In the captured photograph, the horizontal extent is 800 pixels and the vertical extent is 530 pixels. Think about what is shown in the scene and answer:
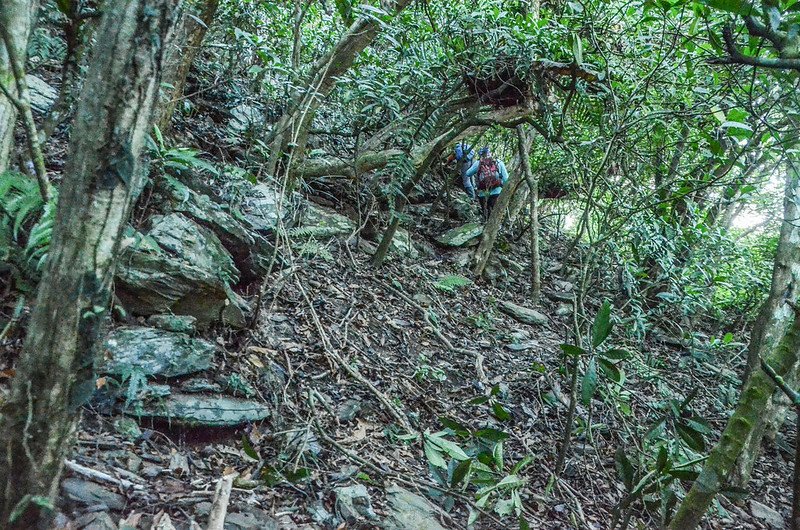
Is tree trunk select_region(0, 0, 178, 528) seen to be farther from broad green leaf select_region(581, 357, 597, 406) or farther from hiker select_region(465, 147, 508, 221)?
hiker select_region(465, 147, 508, 221)

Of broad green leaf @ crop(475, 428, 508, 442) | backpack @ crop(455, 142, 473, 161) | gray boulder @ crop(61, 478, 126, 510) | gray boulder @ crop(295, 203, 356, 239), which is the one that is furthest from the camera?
backpack @ crop(455, 142, 473, 161)

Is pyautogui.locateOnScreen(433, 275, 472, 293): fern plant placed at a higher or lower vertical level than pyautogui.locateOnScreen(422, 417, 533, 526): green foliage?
higher

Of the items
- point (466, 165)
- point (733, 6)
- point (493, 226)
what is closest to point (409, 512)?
point (733, 6)

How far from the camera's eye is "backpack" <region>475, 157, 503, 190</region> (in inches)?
358

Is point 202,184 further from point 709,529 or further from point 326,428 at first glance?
point 709,529

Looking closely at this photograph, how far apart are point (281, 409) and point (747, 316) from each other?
24.9ft

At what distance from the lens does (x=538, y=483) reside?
13.0 ft

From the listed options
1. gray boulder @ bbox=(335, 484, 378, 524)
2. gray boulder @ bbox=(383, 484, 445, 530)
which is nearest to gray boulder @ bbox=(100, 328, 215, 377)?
gray boulder @ bbox=(335, 484, 378, 524)

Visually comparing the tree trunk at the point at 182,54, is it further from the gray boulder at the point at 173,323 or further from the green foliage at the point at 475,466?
the green foliage at the point at 475,466

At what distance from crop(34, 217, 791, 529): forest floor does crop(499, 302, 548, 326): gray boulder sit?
0.13 m

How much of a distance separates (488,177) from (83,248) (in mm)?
8131

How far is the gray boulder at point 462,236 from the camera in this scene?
823 cm

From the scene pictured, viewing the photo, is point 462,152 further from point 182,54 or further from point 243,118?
point 182,54

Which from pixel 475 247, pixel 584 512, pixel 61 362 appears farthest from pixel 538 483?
pixel 475 247
